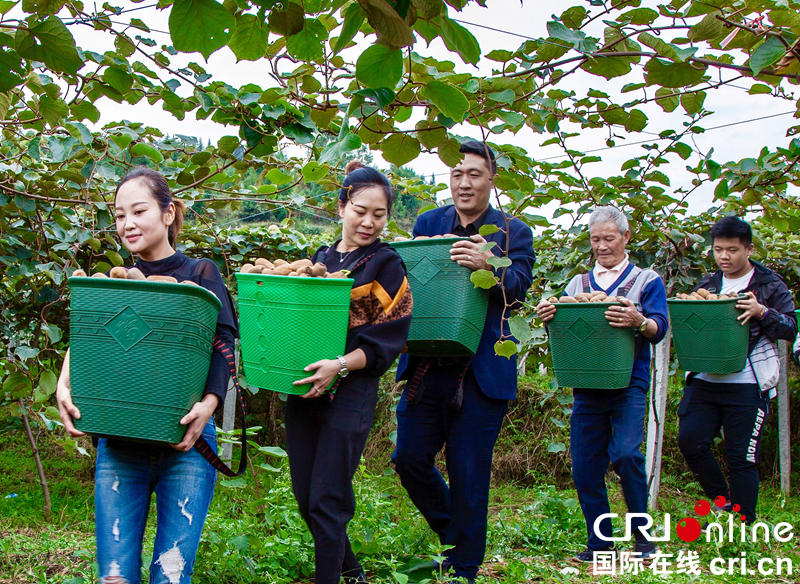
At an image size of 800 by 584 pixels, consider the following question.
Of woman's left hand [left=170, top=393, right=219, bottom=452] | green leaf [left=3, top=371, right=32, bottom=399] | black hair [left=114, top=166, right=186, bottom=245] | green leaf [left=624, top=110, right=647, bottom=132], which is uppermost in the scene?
green leaf [left=624, top=110, right=647, bottom=132]

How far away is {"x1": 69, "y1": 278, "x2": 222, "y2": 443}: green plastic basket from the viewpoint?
160cm

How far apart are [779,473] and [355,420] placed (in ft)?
14.3

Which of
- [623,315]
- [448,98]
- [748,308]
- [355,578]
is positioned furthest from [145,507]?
[748,308]

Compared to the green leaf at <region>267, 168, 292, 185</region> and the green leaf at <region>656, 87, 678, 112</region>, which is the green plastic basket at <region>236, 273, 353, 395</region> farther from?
the green leaf at <region>656, 87, 678, 112</region>

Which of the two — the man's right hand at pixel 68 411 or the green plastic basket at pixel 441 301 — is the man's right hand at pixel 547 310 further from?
the man's right hand at pixel 68 411

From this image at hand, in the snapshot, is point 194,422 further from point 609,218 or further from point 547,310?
point 609,218

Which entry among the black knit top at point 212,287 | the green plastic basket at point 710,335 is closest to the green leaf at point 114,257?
the black knit top at point 212,287

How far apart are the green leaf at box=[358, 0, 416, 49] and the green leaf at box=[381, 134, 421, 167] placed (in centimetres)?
52

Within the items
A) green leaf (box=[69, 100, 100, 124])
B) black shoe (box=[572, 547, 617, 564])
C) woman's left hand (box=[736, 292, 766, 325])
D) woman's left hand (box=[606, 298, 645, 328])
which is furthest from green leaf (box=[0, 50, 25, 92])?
woman's left hand (box=[736, 292, 766, 325])

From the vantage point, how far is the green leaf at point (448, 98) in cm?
122

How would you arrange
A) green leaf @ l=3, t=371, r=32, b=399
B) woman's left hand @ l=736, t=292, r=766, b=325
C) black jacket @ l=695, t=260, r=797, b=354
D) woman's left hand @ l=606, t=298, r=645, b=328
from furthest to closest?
black jacket @ l=695, t=260, r=797, b=354
woman's left hand @ l=736, t=292, r=766, b=325
woman's left hand @ l=606, t=298, r=645, b=328
green leaf @ l=3, t=371, r=32, b=399

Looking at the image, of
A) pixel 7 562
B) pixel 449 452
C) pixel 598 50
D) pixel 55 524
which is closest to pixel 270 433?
pixel 55 524

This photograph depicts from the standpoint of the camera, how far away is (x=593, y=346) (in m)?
2.78

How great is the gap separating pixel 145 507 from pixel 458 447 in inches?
44.1
